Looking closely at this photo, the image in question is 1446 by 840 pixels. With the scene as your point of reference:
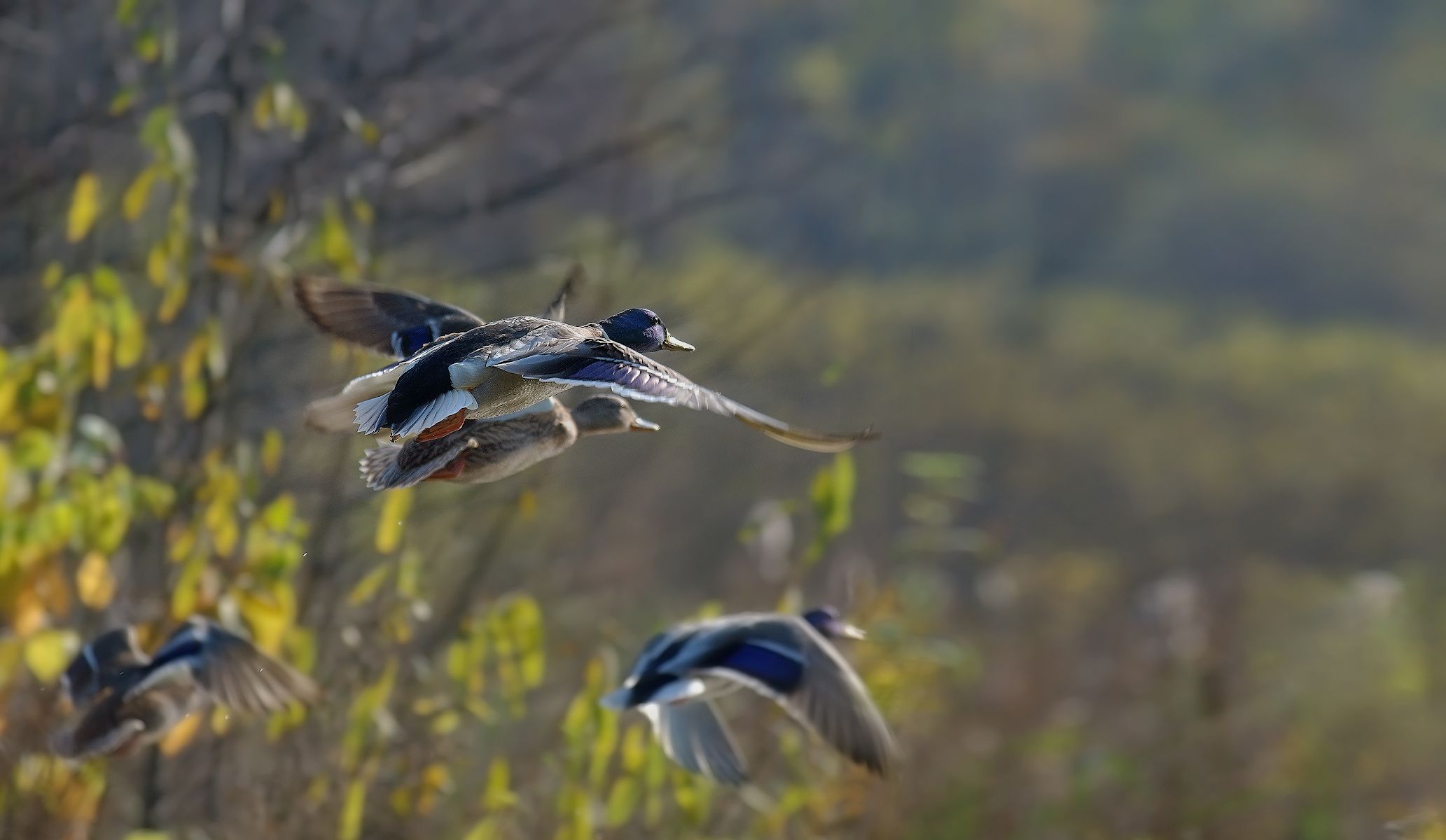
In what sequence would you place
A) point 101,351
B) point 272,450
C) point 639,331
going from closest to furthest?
point 639,331, point 101,351, point 272,450

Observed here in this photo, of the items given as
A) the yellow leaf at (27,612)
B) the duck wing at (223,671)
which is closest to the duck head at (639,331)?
the duck wing at (223,671)

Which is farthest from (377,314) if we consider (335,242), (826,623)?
(826,623)

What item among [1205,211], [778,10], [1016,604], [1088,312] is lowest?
[1016,604]

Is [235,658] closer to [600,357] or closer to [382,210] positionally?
[600,357]

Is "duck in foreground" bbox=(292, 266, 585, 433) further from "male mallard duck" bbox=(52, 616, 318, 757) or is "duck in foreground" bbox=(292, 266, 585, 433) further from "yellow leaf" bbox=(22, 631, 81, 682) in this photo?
"yellow leaf" bbox=(22, 631, 81, 682)

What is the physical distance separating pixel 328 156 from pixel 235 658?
6.04 ft

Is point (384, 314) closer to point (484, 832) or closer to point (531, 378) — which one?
point (531, 378)

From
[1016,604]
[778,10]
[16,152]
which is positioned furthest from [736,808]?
[778,10]

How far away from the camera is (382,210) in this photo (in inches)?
169

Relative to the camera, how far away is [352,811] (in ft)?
10.7

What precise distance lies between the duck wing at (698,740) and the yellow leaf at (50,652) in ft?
3.36

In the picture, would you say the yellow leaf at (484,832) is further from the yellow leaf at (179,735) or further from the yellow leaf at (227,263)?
the yellow leaf at (227,263)

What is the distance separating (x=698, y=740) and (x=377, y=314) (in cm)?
93

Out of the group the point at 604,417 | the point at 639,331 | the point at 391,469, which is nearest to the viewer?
the point at 639,331
